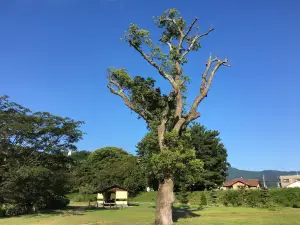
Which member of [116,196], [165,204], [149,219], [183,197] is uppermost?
[116,196]

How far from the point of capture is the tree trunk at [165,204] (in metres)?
16.7

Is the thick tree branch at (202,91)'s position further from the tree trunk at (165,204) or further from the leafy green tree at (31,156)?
the leafy green tree at (31,156)

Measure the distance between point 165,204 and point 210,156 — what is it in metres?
39.7

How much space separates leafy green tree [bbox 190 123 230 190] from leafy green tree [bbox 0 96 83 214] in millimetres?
29742

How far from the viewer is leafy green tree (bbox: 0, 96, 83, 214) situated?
25.1 m

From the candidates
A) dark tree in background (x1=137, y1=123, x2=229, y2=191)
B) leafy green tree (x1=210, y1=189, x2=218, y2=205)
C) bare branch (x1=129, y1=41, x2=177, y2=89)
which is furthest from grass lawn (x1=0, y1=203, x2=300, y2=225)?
dark tree in background (x1=137, y1=123, x2=229, y2=191)

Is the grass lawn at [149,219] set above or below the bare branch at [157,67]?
below

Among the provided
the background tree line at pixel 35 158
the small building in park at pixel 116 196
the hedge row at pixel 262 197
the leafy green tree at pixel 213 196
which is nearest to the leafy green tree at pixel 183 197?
the leafy green tree at pixel 213 196

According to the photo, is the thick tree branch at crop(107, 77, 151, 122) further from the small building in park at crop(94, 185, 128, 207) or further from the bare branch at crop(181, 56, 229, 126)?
the small building in park at crop(94, 185, 128, 207)

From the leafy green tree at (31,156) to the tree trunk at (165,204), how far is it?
1219 cm

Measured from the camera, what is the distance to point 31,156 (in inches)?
1094

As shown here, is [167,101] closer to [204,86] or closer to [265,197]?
[204,86]

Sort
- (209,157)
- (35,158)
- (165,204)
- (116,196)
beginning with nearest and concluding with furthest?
(165,204), (35,158), (116,196), (209,157)

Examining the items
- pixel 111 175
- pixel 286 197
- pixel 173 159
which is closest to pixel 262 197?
pixel 286 197
